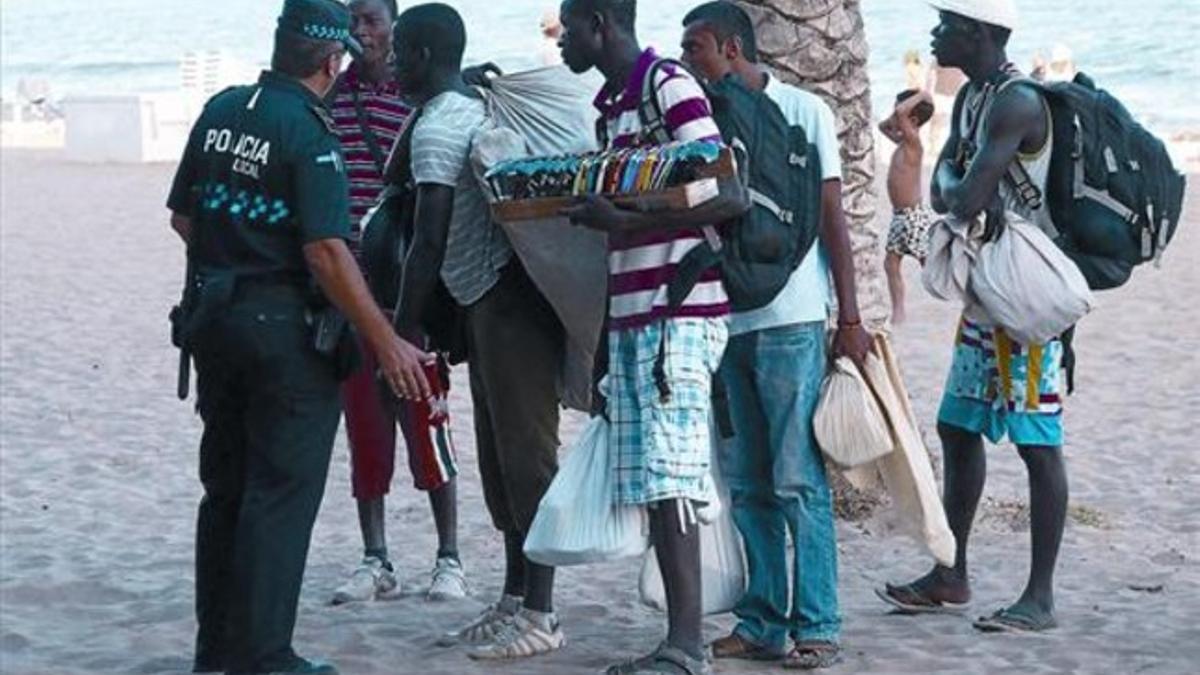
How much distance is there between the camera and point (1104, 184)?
619 cm

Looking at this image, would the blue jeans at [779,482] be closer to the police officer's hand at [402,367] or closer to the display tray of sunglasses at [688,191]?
the display tray of sunglasses at [688,191]

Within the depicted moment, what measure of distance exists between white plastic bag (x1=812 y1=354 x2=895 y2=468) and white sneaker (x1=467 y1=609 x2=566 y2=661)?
982 millimetres

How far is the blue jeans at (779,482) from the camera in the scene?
5867mm

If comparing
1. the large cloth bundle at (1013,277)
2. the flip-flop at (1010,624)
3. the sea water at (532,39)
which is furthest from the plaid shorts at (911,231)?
the sea water at (532,39)

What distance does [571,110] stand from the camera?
241 inches

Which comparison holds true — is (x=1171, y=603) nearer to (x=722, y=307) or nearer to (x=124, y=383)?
(x=722, y=307)

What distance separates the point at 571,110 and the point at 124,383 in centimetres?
647

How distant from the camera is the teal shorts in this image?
6.30 meters

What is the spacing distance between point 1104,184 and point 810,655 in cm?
157

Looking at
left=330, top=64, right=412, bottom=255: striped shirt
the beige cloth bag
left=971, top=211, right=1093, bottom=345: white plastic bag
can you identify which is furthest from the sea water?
the beige cloth bag

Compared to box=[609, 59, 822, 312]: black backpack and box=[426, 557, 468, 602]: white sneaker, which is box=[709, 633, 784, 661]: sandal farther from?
box=[426, 557, 468, 602]: white sneaker

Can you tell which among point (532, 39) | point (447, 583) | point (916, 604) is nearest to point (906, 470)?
point (916, 604)

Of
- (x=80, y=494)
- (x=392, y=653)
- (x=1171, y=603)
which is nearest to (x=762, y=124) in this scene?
(x=392, y=653)

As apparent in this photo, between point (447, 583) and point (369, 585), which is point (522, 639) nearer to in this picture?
point (447, 583)
